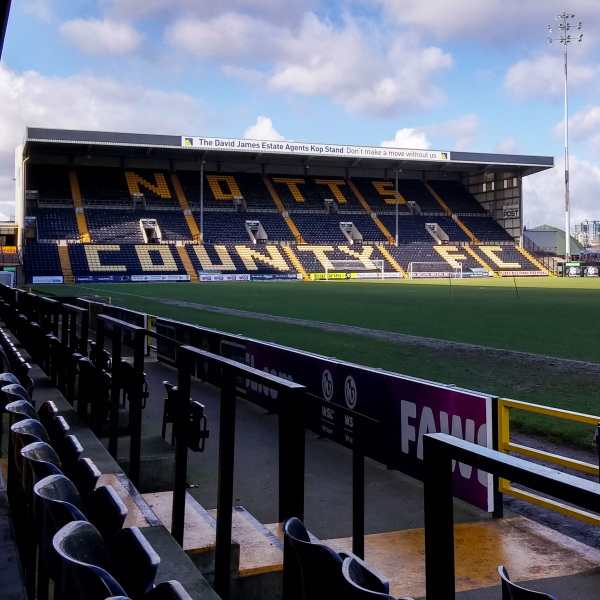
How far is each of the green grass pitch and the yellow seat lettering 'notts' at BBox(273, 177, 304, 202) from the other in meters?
28.2

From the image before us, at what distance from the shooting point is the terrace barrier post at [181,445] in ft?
9.93

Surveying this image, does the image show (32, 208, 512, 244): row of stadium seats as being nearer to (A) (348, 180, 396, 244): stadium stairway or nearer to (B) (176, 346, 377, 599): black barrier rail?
(A) (348, 180, 396, 244): stadium stairway

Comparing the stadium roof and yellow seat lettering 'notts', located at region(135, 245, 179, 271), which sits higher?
the stadium roof

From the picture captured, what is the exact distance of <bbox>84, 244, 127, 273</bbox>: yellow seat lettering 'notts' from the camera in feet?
140

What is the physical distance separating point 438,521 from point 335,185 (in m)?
56.1

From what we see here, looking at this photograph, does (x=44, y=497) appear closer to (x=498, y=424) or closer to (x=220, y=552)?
(x=220, y=552)

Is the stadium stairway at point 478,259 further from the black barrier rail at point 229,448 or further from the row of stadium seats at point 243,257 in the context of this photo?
the black barrier rail at point 229,448

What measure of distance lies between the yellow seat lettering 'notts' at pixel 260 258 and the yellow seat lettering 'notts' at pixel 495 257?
→ 16145 mm

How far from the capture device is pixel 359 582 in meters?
1.40

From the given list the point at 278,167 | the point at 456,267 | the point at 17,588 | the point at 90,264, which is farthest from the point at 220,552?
the point at 278,167

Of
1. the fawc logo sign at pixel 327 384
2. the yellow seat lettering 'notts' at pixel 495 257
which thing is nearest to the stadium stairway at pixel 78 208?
the yellow seat lettering 'notts' at pixel 495 257

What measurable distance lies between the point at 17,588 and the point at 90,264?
1676 inches

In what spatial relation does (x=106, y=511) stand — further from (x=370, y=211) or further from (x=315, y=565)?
(x=370, y=211)

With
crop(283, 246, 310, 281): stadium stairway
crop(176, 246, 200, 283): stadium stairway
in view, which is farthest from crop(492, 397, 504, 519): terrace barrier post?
crop(283, 246, 310, 281): stadium stairway
